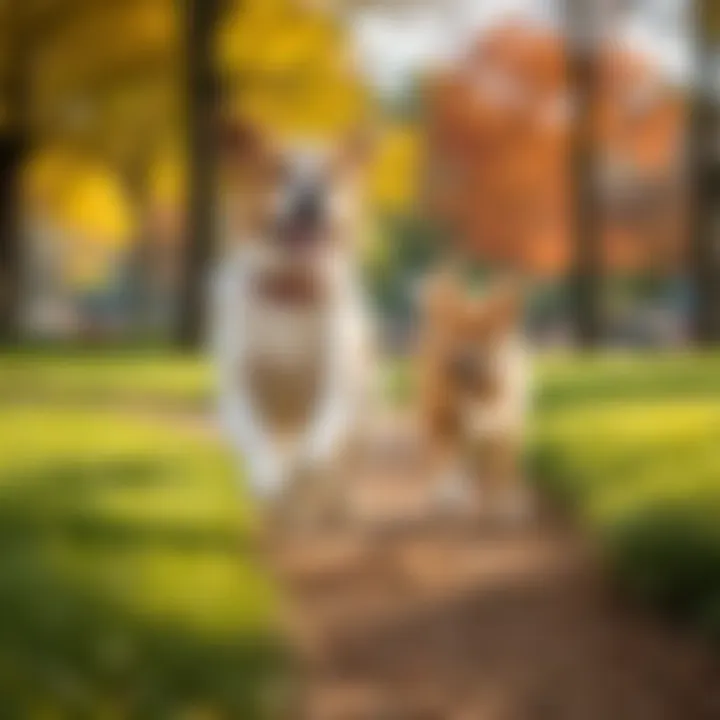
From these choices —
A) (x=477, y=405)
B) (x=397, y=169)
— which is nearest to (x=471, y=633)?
(x=477, y=405)

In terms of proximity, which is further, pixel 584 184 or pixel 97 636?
pixel 584 184

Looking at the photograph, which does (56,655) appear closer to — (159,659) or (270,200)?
(159,659)

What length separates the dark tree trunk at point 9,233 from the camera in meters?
1.23

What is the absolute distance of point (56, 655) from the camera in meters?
1.12

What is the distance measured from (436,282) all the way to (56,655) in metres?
0.45

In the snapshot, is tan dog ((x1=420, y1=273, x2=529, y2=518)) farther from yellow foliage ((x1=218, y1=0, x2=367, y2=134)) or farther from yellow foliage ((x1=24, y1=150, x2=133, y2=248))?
yellow foliage ((x1=24, y1=150, x2=133, y2=248))

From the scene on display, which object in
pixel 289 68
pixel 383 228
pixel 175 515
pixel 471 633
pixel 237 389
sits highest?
pixel 289 68

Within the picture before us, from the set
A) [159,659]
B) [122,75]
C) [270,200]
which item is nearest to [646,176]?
[270,200]

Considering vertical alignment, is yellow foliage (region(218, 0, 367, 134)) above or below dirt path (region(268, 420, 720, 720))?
above

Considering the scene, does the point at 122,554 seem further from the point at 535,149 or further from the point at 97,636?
the point at 535,149

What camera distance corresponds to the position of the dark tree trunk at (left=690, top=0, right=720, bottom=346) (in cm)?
127

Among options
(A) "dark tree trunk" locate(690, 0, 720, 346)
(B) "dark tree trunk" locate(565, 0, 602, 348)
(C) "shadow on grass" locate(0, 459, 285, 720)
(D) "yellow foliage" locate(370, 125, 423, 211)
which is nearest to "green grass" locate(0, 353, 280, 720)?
(C) "shadow on grass" locate(0, 459, 285, 720)

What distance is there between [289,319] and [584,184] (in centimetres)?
30

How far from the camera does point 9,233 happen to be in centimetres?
123
